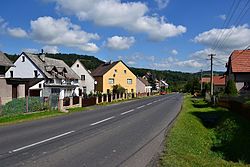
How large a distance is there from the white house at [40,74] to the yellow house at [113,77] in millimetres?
15887

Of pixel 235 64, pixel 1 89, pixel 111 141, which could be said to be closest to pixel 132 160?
pixel 111 141

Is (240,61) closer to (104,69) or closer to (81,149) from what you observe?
(104,69)

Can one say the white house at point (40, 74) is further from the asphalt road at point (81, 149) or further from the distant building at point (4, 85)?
the asphalt road at point (81, 149)

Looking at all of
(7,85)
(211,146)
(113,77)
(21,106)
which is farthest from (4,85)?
(113,77)

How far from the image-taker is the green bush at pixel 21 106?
2303 centimetres

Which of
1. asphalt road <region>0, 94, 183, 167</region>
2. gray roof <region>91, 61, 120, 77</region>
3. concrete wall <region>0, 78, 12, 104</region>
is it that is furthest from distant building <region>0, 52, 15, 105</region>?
gray roof <region>91, 61, 120, 77</region>

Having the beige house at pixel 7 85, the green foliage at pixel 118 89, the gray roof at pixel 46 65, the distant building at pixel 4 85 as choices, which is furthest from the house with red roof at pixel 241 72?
the distant building at pixel 4 85

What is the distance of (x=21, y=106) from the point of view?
24.7 metres

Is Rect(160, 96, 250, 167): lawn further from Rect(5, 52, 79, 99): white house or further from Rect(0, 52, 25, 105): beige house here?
Rect(5, 52, 79, 99): white house

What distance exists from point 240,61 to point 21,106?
39378 mm

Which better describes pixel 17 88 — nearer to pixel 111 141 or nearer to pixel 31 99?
pixel 31 99

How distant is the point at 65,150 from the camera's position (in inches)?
397

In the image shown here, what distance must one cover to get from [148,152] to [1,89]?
94.0 ft

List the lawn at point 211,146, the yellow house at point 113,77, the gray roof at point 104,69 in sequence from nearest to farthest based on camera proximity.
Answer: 1. the lawn at point 211,146
2. the yellow house at point 113,77
3. the gray roof at point 104,69
